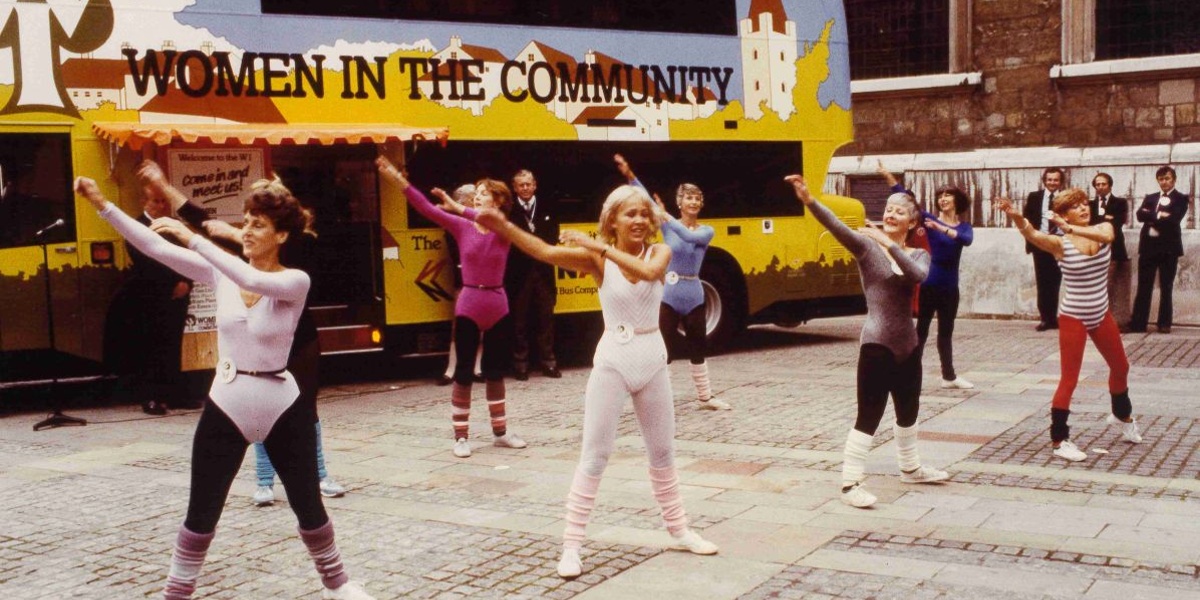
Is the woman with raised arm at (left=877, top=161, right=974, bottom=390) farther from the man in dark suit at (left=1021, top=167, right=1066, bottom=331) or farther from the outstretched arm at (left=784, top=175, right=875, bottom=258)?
the man in dark suit at (left=1021, top=167, right=1066, bottom=331)

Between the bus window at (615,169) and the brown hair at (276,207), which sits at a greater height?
the bus window at (615,169)

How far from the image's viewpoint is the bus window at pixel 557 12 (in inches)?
468

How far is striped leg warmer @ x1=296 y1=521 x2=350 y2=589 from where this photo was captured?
16.7 ft

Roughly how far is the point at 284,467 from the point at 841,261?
10993 millimetres

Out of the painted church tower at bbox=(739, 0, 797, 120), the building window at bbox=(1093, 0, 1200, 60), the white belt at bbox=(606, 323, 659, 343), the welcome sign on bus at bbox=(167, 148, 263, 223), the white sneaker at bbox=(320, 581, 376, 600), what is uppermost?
the building window at bbox=(1093, 0, 1200, 60)

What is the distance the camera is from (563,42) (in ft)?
42.9

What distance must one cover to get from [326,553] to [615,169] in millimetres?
8637

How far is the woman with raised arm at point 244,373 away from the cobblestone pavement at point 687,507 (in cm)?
78

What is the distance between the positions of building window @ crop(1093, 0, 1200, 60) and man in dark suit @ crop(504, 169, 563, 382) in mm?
9309

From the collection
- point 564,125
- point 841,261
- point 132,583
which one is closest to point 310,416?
point 132,583

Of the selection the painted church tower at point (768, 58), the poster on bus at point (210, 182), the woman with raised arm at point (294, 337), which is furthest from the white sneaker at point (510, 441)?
the painted church tower at point (768, 58)

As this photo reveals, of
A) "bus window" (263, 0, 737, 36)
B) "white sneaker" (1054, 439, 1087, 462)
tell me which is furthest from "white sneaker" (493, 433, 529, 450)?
"bus window" (263, 0, 737, 36)

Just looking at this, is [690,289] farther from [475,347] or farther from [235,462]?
[235,462]

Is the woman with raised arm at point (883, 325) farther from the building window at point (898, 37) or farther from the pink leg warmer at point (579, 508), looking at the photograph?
the building window at point (898, 37)
